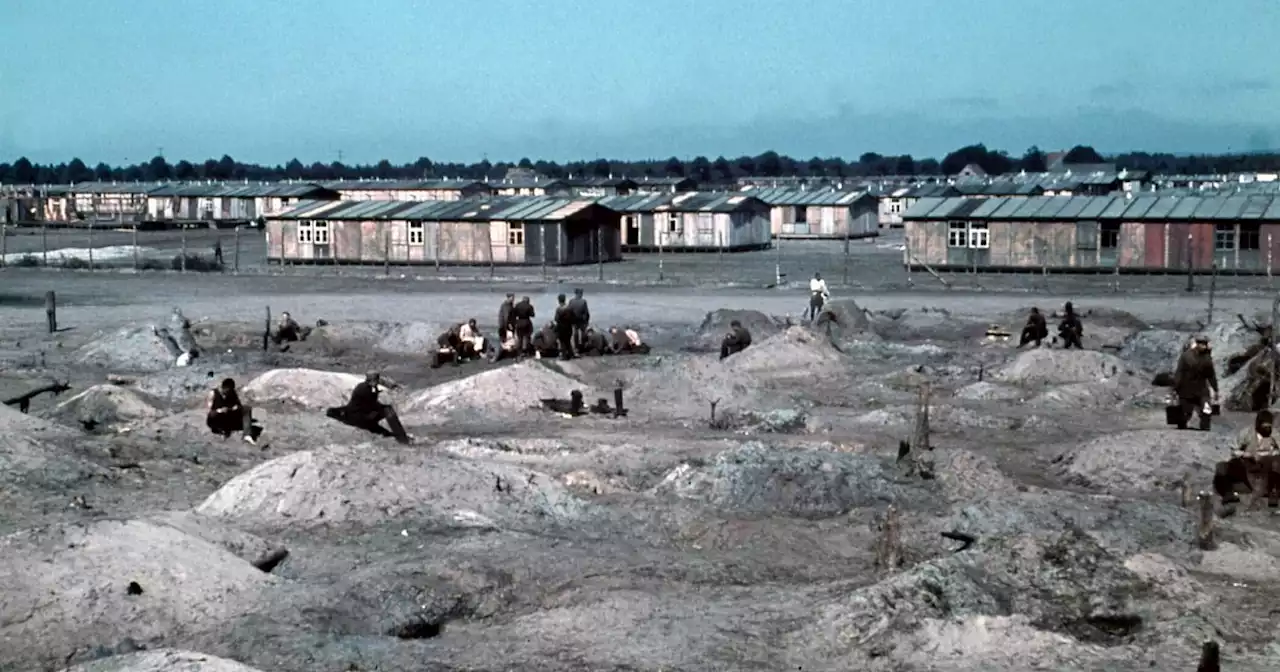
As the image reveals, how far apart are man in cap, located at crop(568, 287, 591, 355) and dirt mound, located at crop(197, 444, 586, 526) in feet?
41.7

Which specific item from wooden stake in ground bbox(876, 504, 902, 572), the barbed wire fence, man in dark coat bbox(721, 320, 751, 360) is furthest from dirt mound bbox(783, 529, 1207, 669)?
the barbed wire fence

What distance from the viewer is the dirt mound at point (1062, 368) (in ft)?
86.8

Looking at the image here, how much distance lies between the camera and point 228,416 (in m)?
→ 20.0

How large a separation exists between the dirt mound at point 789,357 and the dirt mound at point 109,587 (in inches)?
612

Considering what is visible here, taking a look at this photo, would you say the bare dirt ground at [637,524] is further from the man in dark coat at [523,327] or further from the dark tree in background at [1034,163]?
the dark tree in background at [1034,163]

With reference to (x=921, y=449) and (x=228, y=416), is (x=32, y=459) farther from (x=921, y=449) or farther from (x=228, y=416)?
(x=921, y=449)

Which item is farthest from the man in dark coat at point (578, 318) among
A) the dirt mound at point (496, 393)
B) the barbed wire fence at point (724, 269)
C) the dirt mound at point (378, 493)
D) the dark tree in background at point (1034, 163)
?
the dark tree in background at point (1034, 163)

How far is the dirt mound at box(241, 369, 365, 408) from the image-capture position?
24.5m

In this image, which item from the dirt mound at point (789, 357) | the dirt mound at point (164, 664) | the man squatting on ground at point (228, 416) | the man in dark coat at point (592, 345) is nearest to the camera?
the dirt mound at point (164, 664)

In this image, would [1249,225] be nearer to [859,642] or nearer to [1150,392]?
[1150,392]

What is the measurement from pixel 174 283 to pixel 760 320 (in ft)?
74.2

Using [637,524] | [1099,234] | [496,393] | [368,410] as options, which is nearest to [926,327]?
[496,393]

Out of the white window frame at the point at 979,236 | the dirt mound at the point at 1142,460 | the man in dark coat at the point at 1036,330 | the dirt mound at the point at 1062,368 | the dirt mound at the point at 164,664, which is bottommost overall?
the dirt mound at the point at 1142,460

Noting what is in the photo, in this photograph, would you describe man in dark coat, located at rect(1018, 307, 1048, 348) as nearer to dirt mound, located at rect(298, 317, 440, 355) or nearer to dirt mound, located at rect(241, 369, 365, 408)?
dirt mound, located at rect(298, 317, 440, 355)
